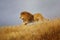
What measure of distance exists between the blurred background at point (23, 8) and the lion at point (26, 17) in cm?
3

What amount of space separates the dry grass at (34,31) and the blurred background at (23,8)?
9 centimetres

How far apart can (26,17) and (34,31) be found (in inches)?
10.9

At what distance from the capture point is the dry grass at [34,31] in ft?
4.48

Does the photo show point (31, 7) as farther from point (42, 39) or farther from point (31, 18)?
point (42, 39)

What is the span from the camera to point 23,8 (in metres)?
1.60

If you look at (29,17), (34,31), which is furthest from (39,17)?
(34,31)

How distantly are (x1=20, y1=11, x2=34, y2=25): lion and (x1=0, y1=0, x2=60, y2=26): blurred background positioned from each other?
29 millimetres

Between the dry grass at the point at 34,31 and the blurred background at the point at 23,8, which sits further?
the blurred background at the point at 23,8

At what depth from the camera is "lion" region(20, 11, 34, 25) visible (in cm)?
158

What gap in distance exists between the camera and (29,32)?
1.41 metres

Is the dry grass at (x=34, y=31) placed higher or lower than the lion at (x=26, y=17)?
lower

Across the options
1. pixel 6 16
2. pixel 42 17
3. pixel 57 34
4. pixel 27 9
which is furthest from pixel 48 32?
pixel 6 16

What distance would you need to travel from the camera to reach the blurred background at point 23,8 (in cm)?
158

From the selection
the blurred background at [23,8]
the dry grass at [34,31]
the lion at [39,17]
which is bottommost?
the dry grass at [34,31]
